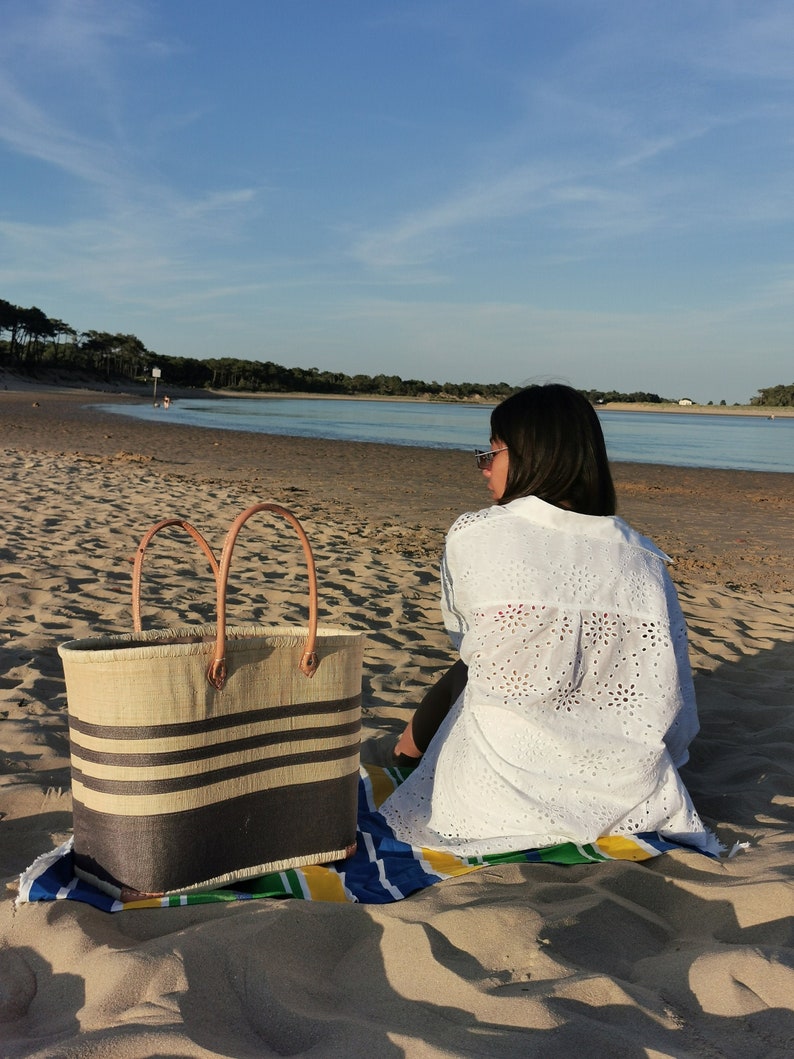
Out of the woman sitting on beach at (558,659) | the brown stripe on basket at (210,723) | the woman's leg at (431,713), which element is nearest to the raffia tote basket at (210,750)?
the brown stripe on basket at (210,723)

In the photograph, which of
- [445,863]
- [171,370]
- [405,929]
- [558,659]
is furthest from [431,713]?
[171,370]

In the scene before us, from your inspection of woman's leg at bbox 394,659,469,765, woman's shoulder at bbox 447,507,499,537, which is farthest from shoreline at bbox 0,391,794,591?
woman's shoulder at bbox 447,507,499,537

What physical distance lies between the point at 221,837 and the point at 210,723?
0.97ft

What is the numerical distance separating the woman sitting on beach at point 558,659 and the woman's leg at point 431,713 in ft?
0.88

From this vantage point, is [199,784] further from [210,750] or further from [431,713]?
[431,713]

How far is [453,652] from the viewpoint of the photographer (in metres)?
4.27

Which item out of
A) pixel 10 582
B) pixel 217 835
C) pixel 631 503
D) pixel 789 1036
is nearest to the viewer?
pixel 789 1036

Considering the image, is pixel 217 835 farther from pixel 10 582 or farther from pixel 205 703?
pixel 10 582

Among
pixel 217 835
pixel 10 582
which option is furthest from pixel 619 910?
pixel 10 582

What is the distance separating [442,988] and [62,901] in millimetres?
853

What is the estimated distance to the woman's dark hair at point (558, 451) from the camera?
7.20 ft

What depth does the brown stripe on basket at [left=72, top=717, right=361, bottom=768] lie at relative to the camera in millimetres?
1845

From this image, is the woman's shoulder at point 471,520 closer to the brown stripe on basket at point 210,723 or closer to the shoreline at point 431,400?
the brown stripe on basket at point 210,723

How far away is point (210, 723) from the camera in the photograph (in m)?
1.90
